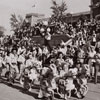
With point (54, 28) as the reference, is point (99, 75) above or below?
below

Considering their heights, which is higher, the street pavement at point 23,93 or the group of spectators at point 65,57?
the group of spectators at point 65,57

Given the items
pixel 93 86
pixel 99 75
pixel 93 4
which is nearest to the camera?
pixel 93 86

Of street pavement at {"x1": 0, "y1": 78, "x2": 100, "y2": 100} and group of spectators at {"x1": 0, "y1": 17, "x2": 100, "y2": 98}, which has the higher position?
group of spectators at {"x1": 0, "y1": 17, "x2": 100, "y2": 98}

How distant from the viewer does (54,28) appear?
22219 mm

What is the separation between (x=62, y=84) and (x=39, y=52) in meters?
5.32

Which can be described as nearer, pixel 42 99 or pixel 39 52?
pixel 42 99

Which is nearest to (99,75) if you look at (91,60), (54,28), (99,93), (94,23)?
(91,60)

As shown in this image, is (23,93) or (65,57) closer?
(23,93)

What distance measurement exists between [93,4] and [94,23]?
40.7 feet

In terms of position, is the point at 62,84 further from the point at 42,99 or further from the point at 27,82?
the point at 27,82

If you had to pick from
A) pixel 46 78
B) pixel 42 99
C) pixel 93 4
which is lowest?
pixel 42 99

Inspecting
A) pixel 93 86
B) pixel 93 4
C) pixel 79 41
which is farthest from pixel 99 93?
pixel 93 4

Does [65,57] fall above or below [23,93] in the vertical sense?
above

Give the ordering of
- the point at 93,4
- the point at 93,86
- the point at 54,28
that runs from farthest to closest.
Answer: the point at 93,4 < the point at 54,28 < the point at 93,86
